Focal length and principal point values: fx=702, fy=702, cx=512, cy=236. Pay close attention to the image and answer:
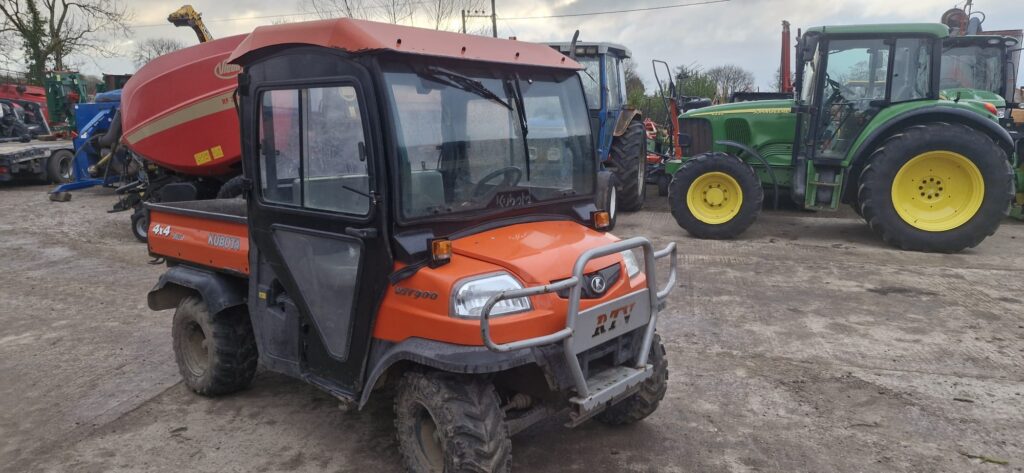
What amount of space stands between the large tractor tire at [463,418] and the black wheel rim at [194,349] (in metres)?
1.98

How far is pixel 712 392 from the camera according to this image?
4.18 meters

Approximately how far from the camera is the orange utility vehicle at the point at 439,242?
2838 mm

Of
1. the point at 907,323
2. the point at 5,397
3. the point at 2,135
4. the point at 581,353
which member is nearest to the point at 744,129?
the point at 907,323

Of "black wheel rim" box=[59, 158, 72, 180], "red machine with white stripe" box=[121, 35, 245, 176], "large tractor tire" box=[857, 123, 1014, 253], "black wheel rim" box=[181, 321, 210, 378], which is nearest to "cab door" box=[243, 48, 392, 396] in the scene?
"black wheel rim" box=[181, 321, 210, 378]

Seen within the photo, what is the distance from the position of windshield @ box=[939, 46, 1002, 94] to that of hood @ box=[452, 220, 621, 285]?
10.4 metres

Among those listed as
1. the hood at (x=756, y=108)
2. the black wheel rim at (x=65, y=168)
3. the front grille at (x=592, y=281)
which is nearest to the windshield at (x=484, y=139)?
the front grille at (x=592, y=281)

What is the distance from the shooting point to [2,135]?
17.5m

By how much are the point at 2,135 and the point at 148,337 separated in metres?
15.9

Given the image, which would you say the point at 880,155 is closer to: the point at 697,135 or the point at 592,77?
the point at 697,135

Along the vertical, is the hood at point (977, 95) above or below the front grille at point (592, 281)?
above

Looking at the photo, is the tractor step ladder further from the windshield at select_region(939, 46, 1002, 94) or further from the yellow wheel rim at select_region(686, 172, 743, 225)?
the windshield at select_region(939, 46, 1002, 94)

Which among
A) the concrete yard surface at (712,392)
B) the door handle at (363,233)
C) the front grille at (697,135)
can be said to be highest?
the front grille at (697,135)

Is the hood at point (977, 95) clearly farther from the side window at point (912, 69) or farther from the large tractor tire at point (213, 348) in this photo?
the large tractor tire at point (213, 348)

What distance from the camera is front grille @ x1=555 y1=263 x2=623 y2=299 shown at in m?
2.98
